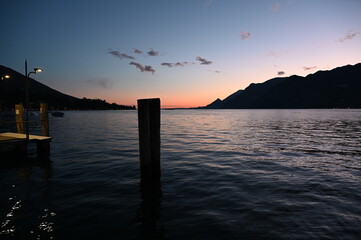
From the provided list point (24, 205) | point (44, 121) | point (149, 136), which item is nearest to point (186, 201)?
point (149, 136)

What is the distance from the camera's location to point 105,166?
11.6m

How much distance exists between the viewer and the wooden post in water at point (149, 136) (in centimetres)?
787

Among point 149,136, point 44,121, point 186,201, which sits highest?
point 44,121

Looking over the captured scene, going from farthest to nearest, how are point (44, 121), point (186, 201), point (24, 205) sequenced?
point (44, 121)
point (186, 201)
point (24, 205)

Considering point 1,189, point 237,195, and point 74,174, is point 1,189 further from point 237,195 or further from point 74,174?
point 237,195

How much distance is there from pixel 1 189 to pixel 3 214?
110 inches

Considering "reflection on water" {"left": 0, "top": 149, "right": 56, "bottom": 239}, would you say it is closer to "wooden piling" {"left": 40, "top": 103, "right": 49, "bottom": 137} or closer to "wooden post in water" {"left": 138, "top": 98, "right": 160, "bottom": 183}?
"wooden post in water" {"left": 138, "top": 98, "right": 160, "bottom": 183}

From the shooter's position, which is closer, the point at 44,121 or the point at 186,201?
the point at 186,201

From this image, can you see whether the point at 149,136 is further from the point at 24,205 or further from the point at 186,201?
the point at 24,205

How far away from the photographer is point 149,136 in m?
8.01

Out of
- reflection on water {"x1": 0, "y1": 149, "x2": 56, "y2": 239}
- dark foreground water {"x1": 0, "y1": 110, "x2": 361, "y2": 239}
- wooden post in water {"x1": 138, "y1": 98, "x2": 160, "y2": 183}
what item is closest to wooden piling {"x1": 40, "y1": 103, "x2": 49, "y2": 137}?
reflection on water {"x1": 0, "y1": 149, "x2": 56, "y2": 239}

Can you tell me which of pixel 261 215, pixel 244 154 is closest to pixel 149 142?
pixel 261 215

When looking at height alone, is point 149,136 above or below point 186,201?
above

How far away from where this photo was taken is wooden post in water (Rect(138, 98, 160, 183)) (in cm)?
787
